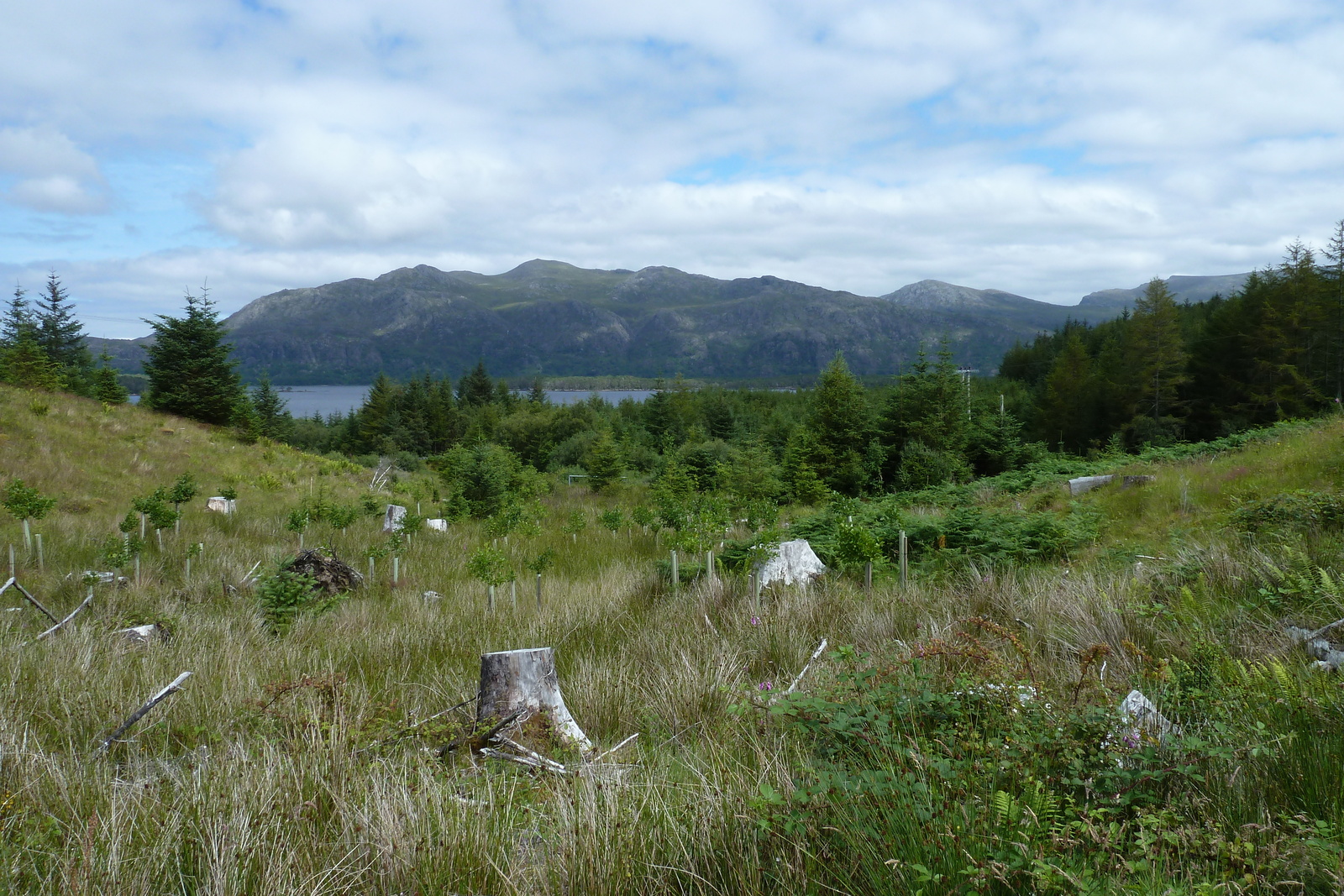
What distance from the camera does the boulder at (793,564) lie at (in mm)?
7418

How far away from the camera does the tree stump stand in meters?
3.61

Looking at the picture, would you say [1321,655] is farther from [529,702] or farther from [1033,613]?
[529,702]

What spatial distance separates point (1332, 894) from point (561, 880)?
2.03 metres

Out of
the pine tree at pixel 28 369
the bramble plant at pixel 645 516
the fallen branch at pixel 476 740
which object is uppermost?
the pine tree at pixel 28 369

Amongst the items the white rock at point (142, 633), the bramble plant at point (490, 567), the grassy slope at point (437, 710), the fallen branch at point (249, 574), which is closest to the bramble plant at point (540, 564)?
the grassy slope at point (437, 710)

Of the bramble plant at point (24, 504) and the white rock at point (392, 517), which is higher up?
the bramble plant at point (24, 504)

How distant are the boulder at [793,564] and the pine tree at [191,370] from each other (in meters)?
23.5

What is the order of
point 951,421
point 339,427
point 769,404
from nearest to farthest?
1. point 951,421
2. point 339,427
3. point 769,404

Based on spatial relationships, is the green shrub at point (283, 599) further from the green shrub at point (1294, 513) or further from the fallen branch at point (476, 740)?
the green shrub at point (1294, 513)

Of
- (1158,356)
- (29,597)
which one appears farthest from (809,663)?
(1158,356)

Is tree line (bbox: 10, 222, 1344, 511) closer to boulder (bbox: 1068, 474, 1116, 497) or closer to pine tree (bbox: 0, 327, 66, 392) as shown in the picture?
pine tree (bbox: 0, 327, 66, 392)

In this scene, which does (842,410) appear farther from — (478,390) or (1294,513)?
(478,390)

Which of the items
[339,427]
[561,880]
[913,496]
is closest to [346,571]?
[561,880]

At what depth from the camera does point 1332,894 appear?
1.74 meters
